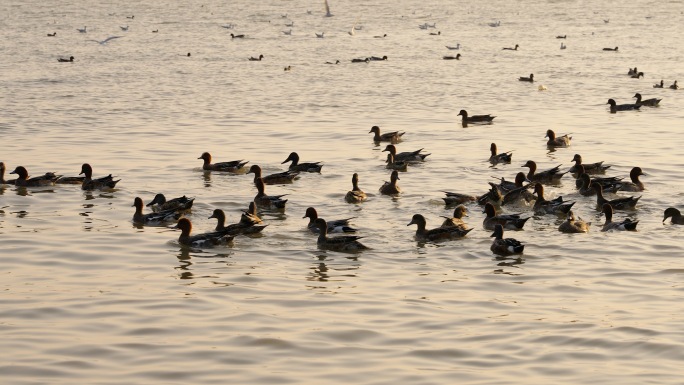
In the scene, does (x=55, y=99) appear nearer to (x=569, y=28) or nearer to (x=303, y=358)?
(x=303, y=358)

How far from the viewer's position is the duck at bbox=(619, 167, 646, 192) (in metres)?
22.6

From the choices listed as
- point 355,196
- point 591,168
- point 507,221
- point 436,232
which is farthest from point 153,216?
point 591,168

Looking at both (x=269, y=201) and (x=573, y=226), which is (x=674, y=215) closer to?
(x=573, y=226)

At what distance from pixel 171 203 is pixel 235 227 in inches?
98.7

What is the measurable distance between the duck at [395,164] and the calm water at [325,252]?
324 millimetres

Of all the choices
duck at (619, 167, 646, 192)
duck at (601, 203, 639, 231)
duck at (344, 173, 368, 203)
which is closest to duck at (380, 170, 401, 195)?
duck at (344, 173, 368, 203)

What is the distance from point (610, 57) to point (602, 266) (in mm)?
39489

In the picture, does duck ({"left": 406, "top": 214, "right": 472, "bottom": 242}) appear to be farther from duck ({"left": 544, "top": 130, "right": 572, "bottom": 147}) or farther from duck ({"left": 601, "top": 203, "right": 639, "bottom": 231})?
duck ({"left": 544, "top": 130, "right": 572, "bottom": 147})

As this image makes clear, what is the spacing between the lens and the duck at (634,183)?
74.2 ft

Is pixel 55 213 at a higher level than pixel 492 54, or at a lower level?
lower

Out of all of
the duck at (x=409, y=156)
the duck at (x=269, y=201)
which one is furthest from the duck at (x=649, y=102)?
the duck at (x=269, y=201)

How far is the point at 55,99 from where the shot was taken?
124 ft

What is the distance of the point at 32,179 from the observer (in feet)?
75.3

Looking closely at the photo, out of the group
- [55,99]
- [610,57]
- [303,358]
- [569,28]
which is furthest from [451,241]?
[569,28]
